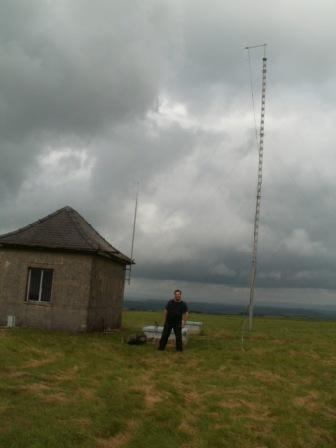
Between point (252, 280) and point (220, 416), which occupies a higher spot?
point (252, 280)

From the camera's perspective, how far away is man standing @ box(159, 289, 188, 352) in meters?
18.1

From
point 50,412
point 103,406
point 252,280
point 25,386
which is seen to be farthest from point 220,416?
point 252,280

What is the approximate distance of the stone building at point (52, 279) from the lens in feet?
69.4

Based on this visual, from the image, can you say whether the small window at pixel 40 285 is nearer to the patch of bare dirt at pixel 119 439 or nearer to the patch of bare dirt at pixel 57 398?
the patch of bare dirt at pixel 57 398

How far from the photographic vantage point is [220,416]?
10.0m

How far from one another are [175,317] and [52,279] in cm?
662

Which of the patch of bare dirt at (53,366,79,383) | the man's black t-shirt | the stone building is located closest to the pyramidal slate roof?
the stone building

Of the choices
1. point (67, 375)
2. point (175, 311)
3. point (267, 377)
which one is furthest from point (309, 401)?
point (175, 311)

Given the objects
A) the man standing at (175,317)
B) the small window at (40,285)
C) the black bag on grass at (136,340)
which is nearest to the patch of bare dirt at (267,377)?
the man standing at (175,317)

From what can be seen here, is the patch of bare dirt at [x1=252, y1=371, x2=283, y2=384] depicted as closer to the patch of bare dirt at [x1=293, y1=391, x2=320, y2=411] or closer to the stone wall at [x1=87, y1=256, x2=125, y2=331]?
the patch of bare dirt at [x1=293, y1=391, x2=320, y2=411]

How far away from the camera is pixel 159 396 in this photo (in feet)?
36.7

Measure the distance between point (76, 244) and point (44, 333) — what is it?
13.9ft

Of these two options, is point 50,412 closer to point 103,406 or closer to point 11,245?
point 103,406

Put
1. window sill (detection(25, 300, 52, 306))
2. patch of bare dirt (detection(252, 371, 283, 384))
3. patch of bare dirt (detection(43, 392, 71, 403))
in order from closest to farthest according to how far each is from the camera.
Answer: patch of bare dirt (detection(43, 392, 71, 403))
patch of bare dirt (detection(252, 371, 283, 384))
window sill (detection(25, 300, 52, 306))
